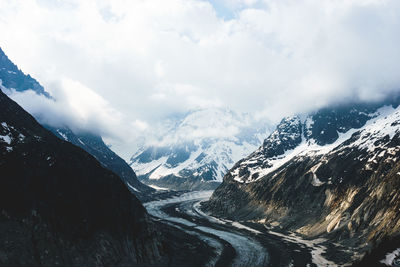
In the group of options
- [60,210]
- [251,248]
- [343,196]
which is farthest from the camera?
[343,196]

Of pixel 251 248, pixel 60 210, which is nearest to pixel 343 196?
pixel 251 248

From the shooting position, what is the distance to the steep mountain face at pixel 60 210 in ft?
206

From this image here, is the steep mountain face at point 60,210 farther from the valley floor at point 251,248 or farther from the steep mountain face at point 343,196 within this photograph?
the steep mountain face at point 343,196

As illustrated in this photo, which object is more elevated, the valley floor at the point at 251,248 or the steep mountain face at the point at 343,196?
the steep mountain face at the point at 343,196

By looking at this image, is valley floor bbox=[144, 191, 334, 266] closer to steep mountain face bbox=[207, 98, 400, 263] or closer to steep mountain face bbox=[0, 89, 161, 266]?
steep mountain face bbox=[207, 98, 400, 263]

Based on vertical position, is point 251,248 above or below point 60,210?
above

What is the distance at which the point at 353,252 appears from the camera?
96625 mm

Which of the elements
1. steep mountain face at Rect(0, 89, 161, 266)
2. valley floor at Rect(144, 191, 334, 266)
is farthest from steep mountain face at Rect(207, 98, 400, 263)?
steep mountain face at Rect(0, 89, 161, 266)

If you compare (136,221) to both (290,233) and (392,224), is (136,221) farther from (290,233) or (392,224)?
(290,233)

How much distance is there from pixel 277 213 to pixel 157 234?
300 feet

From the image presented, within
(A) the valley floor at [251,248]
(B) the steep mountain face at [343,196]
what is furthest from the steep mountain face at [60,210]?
(B) the steep mountain face at [343,196]

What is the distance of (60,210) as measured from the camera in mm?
72625

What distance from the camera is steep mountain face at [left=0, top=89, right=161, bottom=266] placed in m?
62.9

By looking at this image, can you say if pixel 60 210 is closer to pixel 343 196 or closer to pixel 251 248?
pixel 251 248
